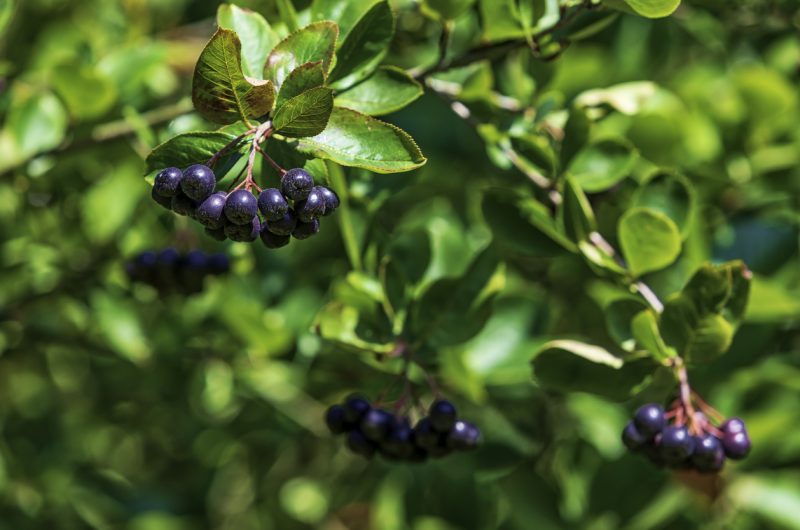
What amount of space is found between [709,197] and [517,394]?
2.33 ft

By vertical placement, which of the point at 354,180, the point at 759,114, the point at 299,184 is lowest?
the point at 759,114

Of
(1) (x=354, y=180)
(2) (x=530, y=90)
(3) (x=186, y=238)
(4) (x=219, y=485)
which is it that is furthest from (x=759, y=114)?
(4) (x=219, y=485)

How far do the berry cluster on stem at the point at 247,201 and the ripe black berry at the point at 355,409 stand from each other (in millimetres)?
538

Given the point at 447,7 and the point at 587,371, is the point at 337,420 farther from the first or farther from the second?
the point at 447,7

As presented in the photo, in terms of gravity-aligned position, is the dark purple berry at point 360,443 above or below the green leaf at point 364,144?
below

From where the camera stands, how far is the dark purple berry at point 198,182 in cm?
118

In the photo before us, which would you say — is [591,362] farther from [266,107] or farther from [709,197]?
[709,197]

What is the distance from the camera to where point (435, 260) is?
1.90m

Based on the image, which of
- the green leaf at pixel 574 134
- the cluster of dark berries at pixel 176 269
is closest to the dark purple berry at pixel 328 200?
the green leaf at pixel 574 134

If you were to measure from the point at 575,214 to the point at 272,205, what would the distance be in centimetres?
66

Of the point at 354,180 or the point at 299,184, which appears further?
the point at 354,180

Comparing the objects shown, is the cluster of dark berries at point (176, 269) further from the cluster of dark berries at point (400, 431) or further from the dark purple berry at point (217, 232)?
the dark purple berry at point (217, 232)

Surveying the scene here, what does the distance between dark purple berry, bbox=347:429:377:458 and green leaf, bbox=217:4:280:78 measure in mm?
690

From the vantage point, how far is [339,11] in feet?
5.09
